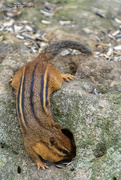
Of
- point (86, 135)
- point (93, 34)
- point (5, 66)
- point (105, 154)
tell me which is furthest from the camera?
point (93, 34)

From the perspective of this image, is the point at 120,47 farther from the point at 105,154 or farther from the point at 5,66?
the point at 105,154

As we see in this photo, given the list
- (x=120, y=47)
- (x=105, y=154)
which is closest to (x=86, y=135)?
(x=105, y=154)

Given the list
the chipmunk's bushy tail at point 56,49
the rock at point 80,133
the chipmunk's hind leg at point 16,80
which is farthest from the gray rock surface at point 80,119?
the chipmunk's bushy tail at point 56,49

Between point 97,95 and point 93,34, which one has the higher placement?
point 97,95

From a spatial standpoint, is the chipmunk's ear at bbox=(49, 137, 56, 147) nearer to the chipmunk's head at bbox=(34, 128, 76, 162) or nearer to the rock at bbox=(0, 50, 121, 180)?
the chipmunk's head at bbox=(34, 128, 76, 162)

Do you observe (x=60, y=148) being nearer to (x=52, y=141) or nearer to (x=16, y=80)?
(x=52, y=141)

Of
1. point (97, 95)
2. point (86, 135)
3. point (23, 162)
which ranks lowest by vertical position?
point (23, 162)
